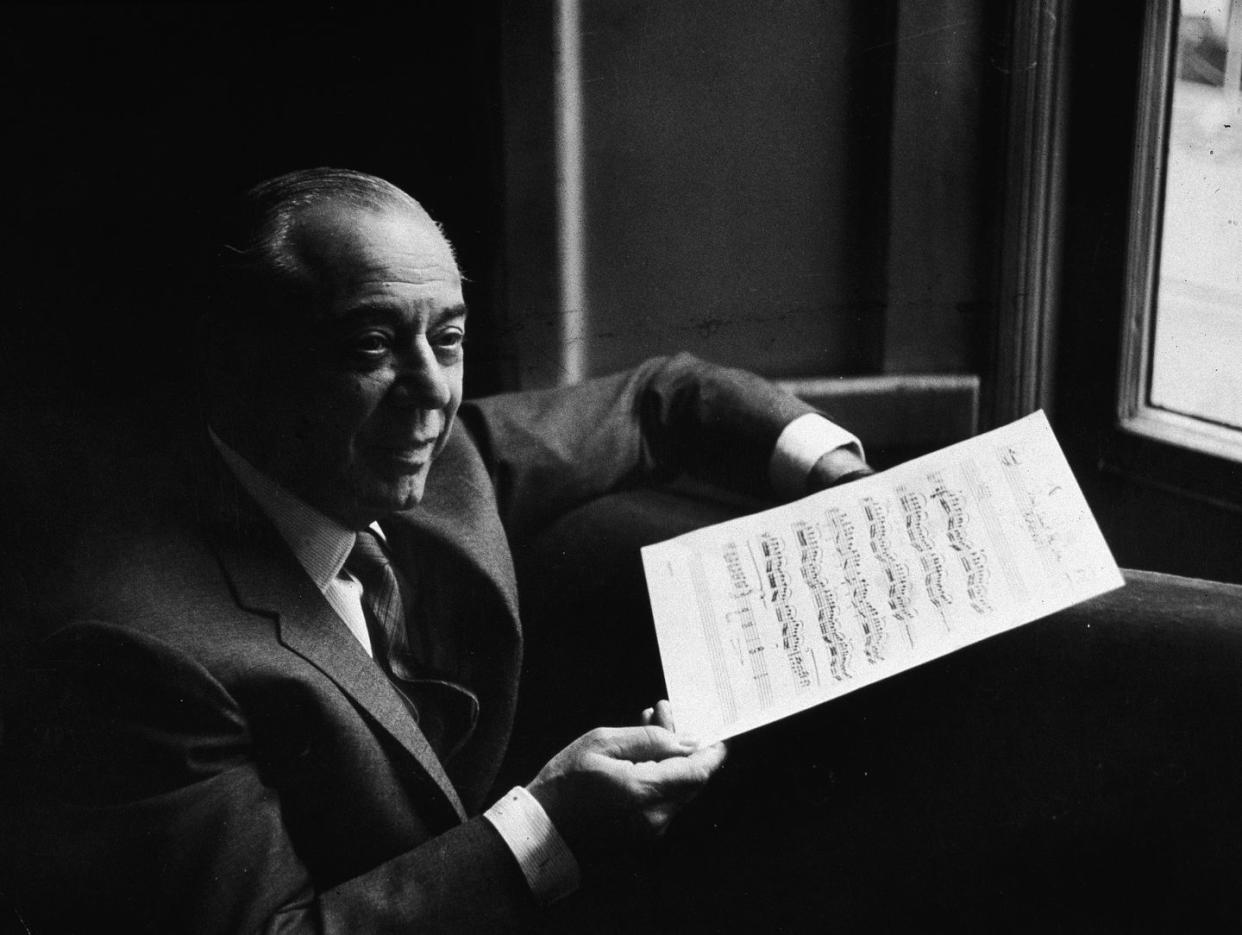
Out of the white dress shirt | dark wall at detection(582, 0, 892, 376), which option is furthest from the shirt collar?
dark wall at detection(582, 0, 892, 376)

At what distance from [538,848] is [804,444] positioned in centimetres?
55

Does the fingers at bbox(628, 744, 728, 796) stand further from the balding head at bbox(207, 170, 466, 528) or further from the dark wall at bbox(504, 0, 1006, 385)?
the dark wall at bbox(504, 0, 1006, 385)

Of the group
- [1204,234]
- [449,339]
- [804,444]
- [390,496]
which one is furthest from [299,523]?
[1204,234]

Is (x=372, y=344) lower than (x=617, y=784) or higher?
higher

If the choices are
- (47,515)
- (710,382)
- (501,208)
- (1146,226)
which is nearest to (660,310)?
(710,382)

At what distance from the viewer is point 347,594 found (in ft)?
2.79

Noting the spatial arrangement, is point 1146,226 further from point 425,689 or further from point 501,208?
point 425,689

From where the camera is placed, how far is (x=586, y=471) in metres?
1.16

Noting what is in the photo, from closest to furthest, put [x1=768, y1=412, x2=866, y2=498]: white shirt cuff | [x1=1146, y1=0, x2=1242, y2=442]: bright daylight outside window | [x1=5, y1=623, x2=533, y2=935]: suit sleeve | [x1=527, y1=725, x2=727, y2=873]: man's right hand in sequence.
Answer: [x1=5, y1=623, x2=533, y2=935]: suit sleeve → [x1=527, y1=725, x2=727, y2=873]: man's right hand → [x1=1146, y1=0, x2=1242, y2=442]: bright daylight outside window → [x1=768, y1=412, x2=866, y2=498]: white shirt cuff

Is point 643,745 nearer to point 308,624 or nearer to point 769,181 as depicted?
point 308,624

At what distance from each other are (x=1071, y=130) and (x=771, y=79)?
1.13ft

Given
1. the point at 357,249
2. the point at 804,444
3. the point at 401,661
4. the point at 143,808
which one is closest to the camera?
the point at 143,808

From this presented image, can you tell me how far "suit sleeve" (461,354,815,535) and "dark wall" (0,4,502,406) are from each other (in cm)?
32

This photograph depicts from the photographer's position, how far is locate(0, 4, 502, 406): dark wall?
727mm
